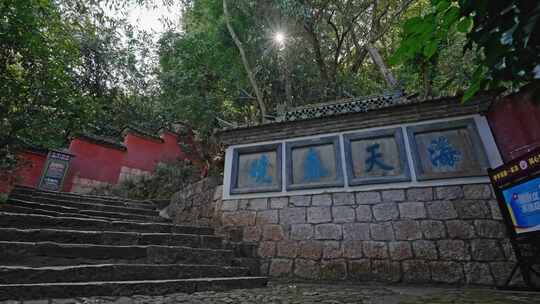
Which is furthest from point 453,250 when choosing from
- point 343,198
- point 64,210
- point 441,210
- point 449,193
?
point 64,210

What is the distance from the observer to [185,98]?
29.6 feet

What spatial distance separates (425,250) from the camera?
3893 mm

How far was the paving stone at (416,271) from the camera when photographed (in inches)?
148

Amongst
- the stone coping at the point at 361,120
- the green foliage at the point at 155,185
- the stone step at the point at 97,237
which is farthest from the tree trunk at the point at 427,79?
the green foliage at the point at 155,185

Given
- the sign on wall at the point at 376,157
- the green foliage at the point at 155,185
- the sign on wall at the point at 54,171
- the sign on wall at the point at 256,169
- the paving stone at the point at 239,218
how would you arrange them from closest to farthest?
the sign on wall at the point at 376,157
the paving stone at the point at 239,218
the sign on wall at the point at 256,169
the sign on wall at the point at 54,171
the green foliage at the point at 155,185

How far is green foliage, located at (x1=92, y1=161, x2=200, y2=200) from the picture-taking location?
8.29 meters

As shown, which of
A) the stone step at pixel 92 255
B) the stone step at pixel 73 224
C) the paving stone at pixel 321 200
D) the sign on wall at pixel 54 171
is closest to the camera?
the stone step at pixel 92 255

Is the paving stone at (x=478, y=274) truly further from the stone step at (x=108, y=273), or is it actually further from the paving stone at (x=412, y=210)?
the stone step at (x=108, y=273)

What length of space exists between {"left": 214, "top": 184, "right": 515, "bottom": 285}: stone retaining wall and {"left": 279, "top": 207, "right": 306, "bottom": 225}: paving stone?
0.06 ft

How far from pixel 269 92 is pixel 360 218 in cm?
605

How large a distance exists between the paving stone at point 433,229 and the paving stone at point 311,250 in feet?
5.36

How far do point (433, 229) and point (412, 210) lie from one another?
385 millimetres

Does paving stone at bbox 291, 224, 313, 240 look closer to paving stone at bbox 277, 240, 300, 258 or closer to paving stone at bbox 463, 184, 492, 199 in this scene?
paving stone at bbox 277, 240, 300, 258

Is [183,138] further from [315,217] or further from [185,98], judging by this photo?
[315,217]
